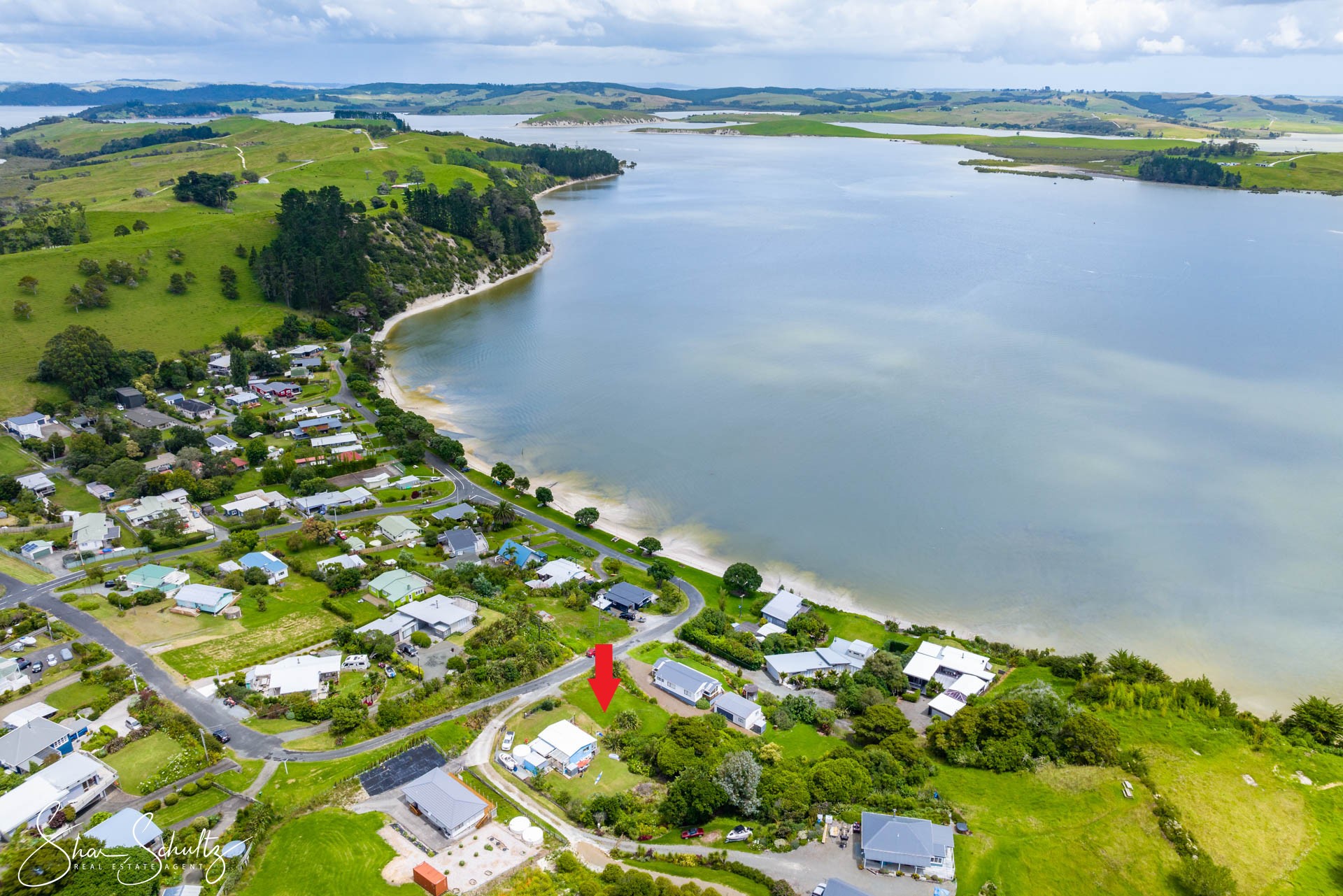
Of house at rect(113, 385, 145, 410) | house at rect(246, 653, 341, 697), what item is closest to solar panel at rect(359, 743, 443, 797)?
house at rect(246, 653, 341, 697)

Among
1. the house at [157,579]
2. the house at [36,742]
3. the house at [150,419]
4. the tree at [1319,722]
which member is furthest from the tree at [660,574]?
the house at [150,419]

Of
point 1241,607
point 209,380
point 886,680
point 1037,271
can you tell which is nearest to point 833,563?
point 886,680

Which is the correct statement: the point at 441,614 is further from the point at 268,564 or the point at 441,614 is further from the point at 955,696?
the point at 955,696

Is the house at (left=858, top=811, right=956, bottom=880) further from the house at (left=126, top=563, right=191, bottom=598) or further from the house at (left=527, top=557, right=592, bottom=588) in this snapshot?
the house at (left=126, top=563, right=191, bottom=598)

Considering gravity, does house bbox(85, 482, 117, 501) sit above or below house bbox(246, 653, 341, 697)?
above

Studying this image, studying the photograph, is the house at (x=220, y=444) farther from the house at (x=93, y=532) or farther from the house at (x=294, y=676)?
the house at (x=294, y=676)

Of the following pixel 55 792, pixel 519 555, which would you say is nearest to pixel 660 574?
pixel 519 555

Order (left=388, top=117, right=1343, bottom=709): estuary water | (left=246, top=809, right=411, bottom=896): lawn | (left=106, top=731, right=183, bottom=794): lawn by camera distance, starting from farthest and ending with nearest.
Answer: (left=388, top=117, right=1343, bottom=709): estuary water
(left=106, top=731, right=183, bottom=794): lawn
(left=246, top=809, right=411, bottom=896): lawn

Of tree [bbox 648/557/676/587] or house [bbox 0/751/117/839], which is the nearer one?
house [bbox 0/751/117/839]

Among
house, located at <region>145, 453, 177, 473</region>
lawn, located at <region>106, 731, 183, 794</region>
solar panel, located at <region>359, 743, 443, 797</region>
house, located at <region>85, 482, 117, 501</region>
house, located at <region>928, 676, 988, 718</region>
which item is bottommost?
house, located at <region>928, 676, 988, 718</region>
